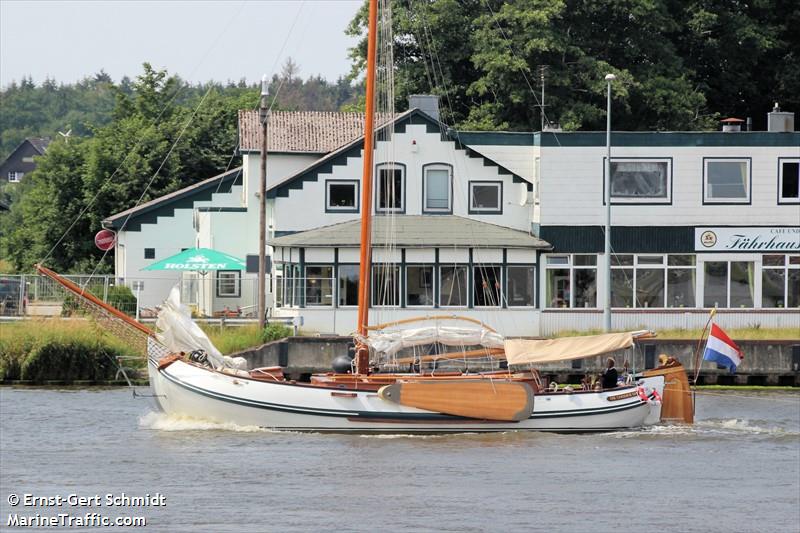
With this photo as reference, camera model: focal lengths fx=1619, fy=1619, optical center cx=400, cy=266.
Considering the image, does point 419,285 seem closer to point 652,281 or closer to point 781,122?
point 652,281

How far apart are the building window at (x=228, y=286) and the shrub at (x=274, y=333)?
28.3ft

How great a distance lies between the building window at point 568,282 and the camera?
56000 millimetres

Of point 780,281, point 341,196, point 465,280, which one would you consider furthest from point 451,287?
point 780,281

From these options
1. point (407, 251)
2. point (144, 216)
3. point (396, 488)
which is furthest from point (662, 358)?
point (144, 216)

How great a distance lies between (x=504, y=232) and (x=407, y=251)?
3.69 meters

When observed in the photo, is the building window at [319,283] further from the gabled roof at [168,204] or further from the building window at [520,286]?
the gabled roof at [168,204]

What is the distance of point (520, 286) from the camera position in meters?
55.8

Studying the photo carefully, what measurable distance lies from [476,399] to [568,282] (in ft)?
60.6

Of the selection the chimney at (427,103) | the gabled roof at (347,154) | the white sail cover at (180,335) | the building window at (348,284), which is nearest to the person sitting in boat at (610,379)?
the white sail cover at (180,335)

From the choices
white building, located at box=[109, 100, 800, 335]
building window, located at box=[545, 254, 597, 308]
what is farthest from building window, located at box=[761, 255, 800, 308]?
building window, located at box=[545, 254, 597, 308]

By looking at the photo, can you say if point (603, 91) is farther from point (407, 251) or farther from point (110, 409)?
point (110, 409)

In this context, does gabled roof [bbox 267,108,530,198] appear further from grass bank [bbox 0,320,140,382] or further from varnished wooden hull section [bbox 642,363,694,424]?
varnished wooden hull section [bbox 642,363,694,424]

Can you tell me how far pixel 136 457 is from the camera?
33.2 metres

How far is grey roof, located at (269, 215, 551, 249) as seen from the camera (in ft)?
176
